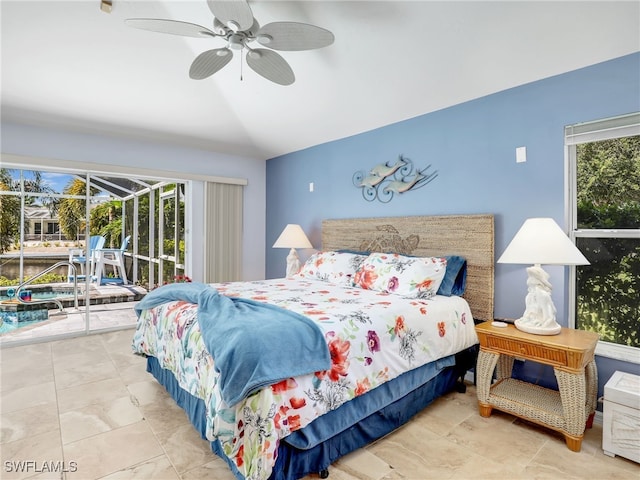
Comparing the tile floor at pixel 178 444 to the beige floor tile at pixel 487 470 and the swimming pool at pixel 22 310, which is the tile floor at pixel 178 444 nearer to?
the beige floor tile at pixel 487 470

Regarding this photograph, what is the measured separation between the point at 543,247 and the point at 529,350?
0.62 m

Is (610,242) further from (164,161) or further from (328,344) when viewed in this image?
(164,161)

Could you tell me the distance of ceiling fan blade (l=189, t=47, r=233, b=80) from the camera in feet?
7.15

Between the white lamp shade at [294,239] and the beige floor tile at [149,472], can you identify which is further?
the white lamp shade at [294,239]

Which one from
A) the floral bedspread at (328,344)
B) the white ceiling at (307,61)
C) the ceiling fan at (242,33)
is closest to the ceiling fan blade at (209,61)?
the ceiling fan at (242,33)

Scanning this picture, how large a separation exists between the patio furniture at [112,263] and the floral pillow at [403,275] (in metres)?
5.61

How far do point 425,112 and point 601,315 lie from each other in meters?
2.15

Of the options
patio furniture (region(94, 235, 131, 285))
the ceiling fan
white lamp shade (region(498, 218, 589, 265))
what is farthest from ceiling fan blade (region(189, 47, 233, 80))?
patio furniture (region(94, 235, 131, 285))

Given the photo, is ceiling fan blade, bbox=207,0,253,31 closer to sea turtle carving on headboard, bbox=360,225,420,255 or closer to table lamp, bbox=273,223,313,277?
sea turtle carving on headboard, bbox=360,225,420,255

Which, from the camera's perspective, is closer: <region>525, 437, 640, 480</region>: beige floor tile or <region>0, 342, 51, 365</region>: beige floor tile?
<region>525, 437, 640, 480</region>: beige floor tile

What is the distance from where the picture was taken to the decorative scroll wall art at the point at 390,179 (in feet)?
11.0

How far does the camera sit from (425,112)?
10.8ft

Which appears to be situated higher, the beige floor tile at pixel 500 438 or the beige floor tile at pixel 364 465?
the beige floor tile at pixel 364 465

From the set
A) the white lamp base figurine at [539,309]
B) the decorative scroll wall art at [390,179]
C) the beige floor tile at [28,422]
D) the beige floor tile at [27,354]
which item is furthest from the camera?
the decorative scroll wall art at [390,179]
